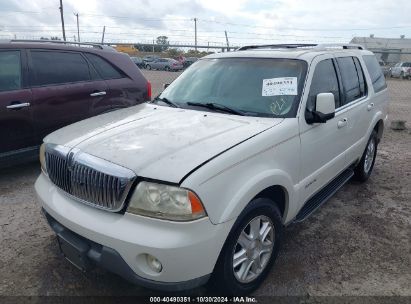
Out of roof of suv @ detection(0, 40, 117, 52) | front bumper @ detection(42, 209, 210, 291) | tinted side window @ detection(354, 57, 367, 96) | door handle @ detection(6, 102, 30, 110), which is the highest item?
roof of suv @ detection(0, 40, 117, 52)

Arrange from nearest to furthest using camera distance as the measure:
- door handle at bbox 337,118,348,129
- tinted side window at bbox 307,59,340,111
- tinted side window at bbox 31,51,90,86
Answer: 1. tinted side window at bbox 307,59,340,111
2. door handle at bbox 337,118,348,129
3. tinted side window at bbox 31,51,90,86

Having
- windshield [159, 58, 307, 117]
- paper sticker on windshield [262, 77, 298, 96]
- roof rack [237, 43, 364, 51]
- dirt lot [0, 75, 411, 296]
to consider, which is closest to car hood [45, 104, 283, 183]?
windshield [159, 58, 307, 117]

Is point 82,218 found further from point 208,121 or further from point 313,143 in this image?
point 313,143

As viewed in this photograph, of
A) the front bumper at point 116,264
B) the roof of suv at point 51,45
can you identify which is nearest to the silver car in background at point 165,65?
the roof of suv at point 51,45

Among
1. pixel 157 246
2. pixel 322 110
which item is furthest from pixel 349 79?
pixel 157 246

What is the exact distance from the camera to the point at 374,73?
5.09m

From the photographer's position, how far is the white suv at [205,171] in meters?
2.20

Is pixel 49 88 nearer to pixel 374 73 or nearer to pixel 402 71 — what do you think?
pixel 374 73

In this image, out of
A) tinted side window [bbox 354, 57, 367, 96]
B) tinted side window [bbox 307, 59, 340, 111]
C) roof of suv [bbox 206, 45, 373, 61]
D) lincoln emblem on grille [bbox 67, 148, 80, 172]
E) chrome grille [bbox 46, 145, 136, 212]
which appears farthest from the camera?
tinted side window [bbox 354, 57, 367, 96]

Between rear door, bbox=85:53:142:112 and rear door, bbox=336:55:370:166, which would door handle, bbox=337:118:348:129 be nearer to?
rear door, bbox=336:55:370:166

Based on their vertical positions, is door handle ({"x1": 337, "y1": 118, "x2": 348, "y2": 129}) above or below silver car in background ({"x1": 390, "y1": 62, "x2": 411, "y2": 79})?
above

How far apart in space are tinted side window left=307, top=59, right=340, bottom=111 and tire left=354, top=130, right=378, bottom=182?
1.39 metres

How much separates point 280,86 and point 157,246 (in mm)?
1843

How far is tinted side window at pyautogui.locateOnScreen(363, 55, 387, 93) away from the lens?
4.93m
